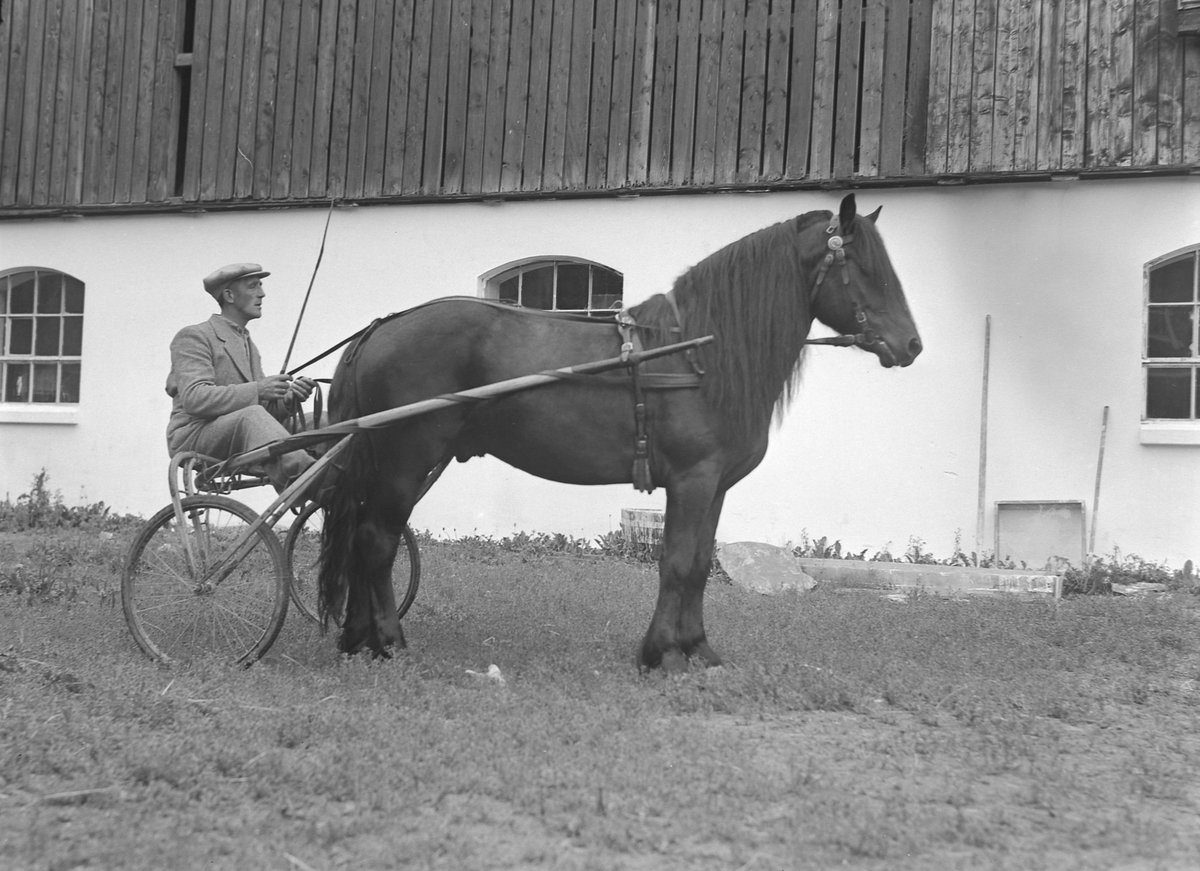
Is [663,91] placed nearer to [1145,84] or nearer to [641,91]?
[641,91]

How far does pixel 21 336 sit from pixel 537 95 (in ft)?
19.5

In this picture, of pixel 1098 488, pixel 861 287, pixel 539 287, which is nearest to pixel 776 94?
pixel 539 287

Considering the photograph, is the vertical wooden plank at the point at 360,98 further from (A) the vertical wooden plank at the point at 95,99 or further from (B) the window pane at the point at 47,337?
(B) the window pane at the point at 47,337

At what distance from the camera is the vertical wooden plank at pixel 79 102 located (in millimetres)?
11391

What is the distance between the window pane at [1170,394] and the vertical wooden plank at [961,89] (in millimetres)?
2224

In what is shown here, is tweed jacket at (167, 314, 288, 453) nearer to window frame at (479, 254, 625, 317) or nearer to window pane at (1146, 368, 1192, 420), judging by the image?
window frame at (479, 254, 625, 317)

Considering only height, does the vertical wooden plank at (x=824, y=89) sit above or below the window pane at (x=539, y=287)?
above

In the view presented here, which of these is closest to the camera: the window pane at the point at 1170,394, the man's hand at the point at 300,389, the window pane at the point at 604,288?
the man's hand at the point at 300,389

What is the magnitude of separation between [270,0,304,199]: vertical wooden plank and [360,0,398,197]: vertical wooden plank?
2.56 feet

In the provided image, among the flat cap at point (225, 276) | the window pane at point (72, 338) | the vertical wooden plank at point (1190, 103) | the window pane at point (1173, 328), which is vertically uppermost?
the vertical wooden plank at point (1190, 103)

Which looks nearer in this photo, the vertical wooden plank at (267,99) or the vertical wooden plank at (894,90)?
the vertical wooden plank at (894,90)

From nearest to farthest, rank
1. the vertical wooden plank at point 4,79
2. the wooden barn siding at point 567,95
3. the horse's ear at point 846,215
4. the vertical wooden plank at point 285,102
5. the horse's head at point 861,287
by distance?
the horse's ear at point 846,215, the horse's head at point 861,287, the wooden barn siding at point 567,95, the vertical wooden plank at point 285,102, the vertical wooden plank at point 4,79

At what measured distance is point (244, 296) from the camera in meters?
5.64

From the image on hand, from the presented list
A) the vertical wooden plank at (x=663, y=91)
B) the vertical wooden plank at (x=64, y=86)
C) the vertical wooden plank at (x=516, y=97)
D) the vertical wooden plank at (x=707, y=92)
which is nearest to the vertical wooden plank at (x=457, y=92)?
the vertical wooden plank at (x=516, y=97)
